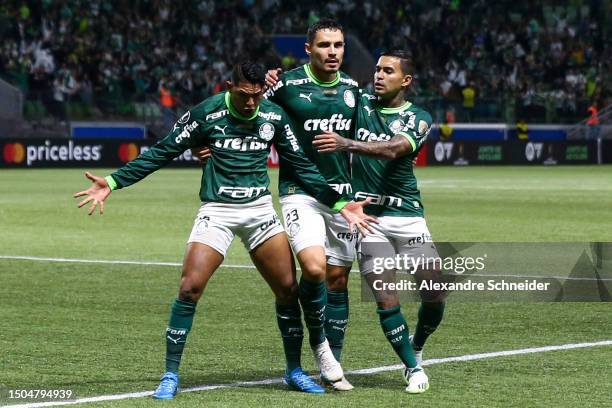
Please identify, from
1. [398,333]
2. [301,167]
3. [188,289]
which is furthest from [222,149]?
[398,333]

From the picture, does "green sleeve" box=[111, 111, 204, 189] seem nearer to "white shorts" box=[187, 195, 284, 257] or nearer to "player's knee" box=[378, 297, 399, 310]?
"white shorts" box=[187, 195, 284, 257]

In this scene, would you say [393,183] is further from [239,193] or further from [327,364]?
[327,364]

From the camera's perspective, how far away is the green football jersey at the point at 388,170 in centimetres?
930

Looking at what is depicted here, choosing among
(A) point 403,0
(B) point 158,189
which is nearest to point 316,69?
(B) point 158,189

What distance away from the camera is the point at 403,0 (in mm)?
56438

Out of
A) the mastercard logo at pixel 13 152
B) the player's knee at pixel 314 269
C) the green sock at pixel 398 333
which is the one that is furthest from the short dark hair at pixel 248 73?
the mastercard logo at pixel 13 152

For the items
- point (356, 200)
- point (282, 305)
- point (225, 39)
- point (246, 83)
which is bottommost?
point (282, 305)

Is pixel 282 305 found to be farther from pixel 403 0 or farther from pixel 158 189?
pixel 403 0

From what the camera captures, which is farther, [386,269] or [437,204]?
[437,204]

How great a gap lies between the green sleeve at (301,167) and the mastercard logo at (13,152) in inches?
1303

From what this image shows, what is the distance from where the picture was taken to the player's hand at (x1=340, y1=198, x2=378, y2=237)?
8.79 m

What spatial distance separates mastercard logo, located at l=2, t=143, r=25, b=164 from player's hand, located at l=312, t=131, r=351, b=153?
33.8m

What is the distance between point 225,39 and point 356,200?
42.0 m

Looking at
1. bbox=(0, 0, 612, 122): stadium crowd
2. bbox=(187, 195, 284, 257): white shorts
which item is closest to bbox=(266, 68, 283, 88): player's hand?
bbox=(187, 195, 284, 257): white shorts
